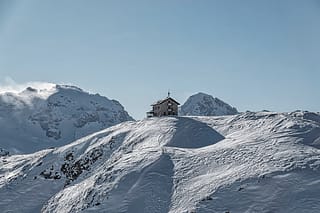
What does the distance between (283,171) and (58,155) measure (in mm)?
42456

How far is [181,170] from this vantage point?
59.2m

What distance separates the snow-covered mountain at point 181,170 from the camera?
49.6 metres

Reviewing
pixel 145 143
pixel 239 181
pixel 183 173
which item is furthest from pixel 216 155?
pixel 145 143

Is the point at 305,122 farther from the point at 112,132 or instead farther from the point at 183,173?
the point at 112,132

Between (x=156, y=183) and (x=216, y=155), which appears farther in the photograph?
(x=216, y=155)

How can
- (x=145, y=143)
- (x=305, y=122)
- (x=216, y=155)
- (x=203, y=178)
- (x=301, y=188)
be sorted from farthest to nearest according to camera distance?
(x=145, y=143), (x=305, y=122), (x=216, y=155), (x=203, y=178), (x=301, y=188)

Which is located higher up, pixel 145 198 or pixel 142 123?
pixel 142 123

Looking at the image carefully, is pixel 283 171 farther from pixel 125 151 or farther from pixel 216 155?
pixel 125 151

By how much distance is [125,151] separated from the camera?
71062 mm

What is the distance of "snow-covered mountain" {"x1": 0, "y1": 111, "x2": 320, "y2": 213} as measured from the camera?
163 ft

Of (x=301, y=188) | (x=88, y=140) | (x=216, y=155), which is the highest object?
(x=88, y=140)

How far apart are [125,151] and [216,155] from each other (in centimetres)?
1565

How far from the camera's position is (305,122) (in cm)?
6756

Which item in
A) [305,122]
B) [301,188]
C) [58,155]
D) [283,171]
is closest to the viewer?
[301,188]
